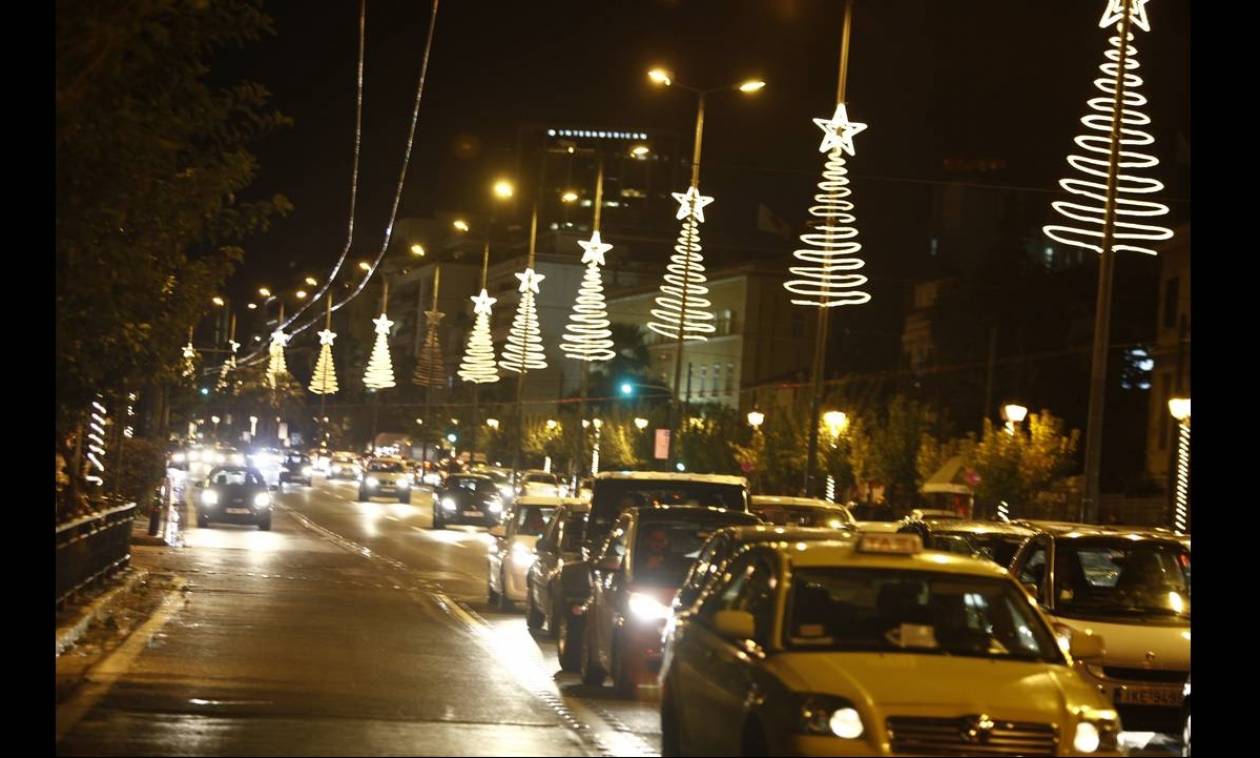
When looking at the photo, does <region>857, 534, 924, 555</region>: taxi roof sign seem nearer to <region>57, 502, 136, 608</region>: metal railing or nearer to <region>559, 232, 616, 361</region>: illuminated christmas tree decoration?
<region>57, 502, 136, 608</region>: metal railing

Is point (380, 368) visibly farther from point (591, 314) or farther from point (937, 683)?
point (937, 683)

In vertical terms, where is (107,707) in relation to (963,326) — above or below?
below

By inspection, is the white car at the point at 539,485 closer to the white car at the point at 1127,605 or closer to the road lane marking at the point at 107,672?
the road lane marking at the point at 107,672

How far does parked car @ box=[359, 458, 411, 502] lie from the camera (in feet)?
249

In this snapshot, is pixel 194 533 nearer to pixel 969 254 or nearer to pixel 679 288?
pixel 679 288

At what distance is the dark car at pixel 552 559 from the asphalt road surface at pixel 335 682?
14.9 inches

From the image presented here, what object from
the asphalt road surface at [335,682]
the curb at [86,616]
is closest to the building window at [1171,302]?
the asphalt road surface at [335,682]

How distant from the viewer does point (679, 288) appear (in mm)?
55344

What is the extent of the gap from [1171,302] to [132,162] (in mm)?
49621

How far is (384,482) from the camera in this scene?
76.2 m

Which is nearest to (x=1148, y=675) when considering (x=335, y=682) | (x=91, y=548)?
(x=335, y=682)

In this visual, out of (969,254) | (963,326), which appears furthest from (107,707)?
(969,254)

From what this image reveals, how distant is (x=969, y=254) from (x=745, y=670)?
8634 centimetres

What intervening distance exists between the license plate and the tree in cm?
772
